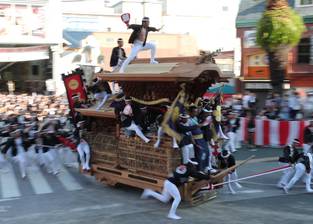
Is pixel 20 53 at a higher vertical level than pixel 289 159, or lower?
higher

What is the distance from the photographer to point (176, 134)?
31.0 ft

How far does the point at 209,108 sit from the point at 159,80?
2.01m

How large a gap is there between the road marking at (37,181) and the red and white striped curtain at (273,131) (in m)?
7.84

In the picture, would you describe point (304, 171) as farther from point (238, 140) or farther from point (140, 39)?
point (238, 140)

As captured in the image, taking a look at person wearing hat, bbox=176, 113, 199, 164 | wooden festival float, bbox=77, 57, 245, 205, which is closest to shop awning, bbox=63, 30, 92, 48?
wooden festival float, bbox=77, 57, 245, 205

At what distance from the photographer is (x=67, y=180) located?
1280cm

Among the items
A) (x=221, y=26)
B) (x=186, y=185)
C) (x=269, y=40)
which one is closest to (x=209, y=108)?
(x=186, y=185)

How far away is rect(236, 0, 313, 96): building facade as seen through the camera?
2584 centimetres

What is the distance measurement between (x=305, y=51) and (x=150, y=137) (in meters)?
18.7

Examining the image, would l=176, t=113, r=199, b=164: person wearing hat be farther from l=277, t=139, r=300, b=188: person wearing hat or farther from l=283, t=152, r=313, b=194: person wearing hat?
l=283, t=152, r=313, b=194: person wearing hat

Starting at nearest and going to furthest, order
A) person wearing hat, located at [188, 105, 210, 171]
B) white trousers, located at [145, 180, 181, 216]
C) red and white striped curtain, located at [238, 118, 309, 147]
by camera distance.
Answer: white trousers, located at [145, 180, 181, 216] → person wearing hat, located at [188, 105, 210, 171] → red and white striped curtain, located at [238, 118, 309, 147]

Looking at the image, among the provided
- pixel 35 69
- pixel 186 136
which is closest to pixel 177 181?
pixel 186 136

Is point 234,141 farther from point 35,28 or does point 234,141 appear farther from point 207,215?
point 35,28

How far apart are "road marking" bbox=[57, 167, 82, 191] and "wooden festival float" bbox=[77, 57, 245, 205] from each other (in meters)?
0.69
